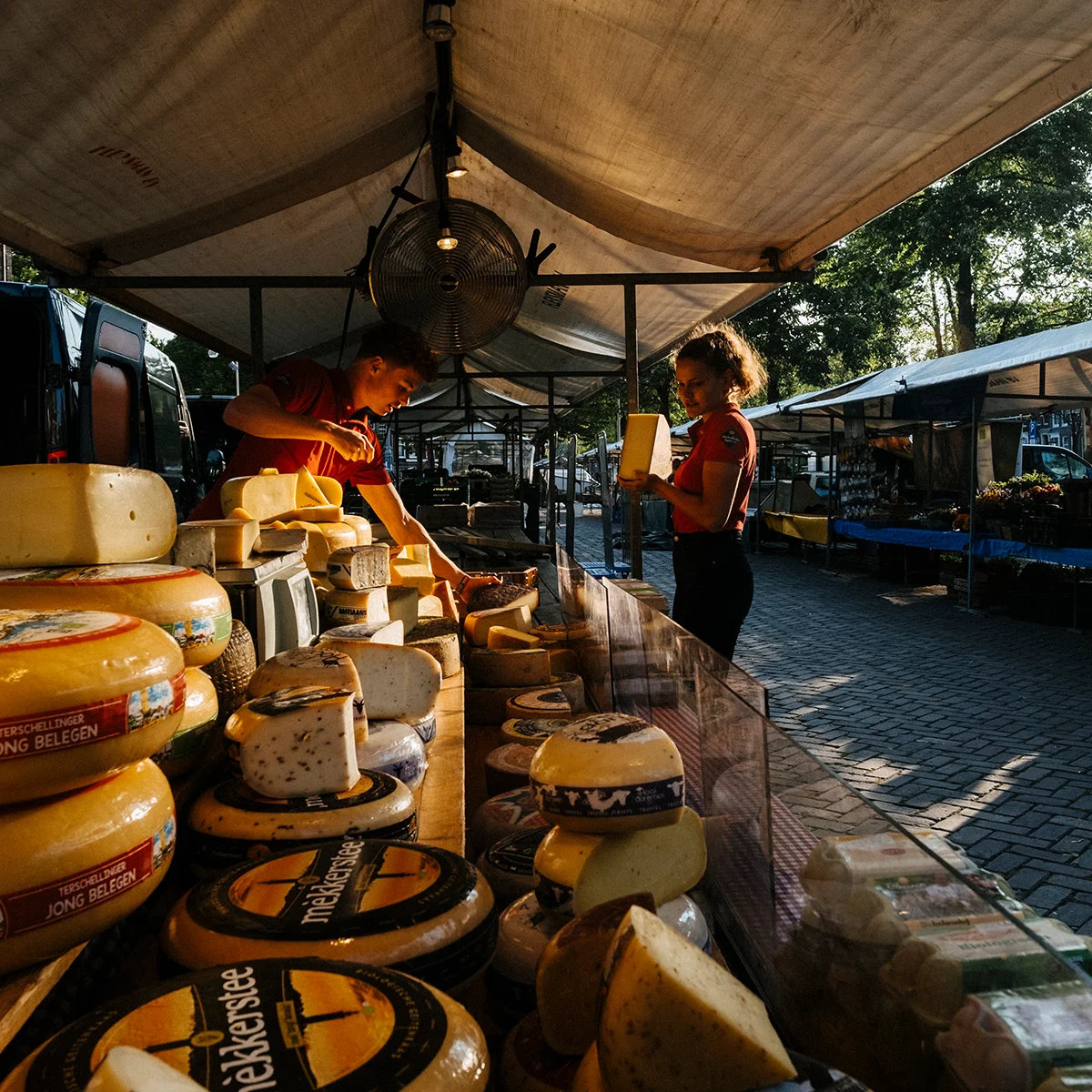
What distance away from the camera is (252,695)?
1.79 m

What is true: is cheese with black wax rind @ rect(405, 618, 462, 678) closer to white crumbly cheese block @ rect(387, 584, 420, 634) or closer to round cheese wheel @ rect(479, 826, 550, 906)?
white crumbly cheese block @ rect(387, 584, 420, 634)

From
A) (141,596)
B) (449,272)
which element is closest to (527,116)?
(449,272)

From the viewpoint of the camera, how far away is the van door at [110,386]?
6648mm

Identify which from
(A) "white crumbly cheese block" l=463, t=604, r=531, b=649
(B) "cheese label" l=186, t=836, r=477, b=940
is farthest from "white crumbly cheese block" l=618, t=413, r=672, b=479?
(B) "cheese label" l=186, t=836, r=477, b=940

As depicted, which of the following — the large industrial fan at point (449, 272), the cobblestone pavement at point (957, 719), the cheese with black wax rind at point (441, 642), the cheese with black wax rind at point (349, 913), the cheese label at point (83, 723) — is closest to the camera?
the cheese label at point (83, 723)

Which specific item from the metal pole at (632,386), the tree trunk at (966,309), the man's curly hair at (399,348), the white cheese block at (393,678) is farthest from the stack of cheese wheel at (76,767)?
the tree trunk at (966,309)

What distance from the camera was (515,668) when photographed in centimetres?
322

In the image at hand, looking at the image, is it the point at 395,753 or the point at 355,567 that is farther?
the point at 355,567

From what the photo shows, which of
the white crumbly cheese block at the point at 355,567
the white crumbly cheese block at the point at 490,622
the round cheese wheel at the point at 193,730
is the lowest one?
the white crumbly cheese block at the point at 490,622

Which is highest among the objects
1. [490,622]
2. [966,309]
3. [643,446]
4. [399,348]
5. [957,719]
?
[966,309]

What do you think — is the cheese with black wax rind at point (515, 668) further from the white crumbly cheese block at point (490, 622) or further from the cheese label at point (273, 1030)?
the cheese label at point (273, 1030)

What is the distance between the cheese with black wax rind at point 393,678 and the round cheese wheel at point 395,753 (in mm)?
102

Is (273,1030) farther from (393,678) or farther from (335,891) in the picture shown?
(393,678)

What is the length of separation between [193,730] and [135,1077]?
981 millimetres
